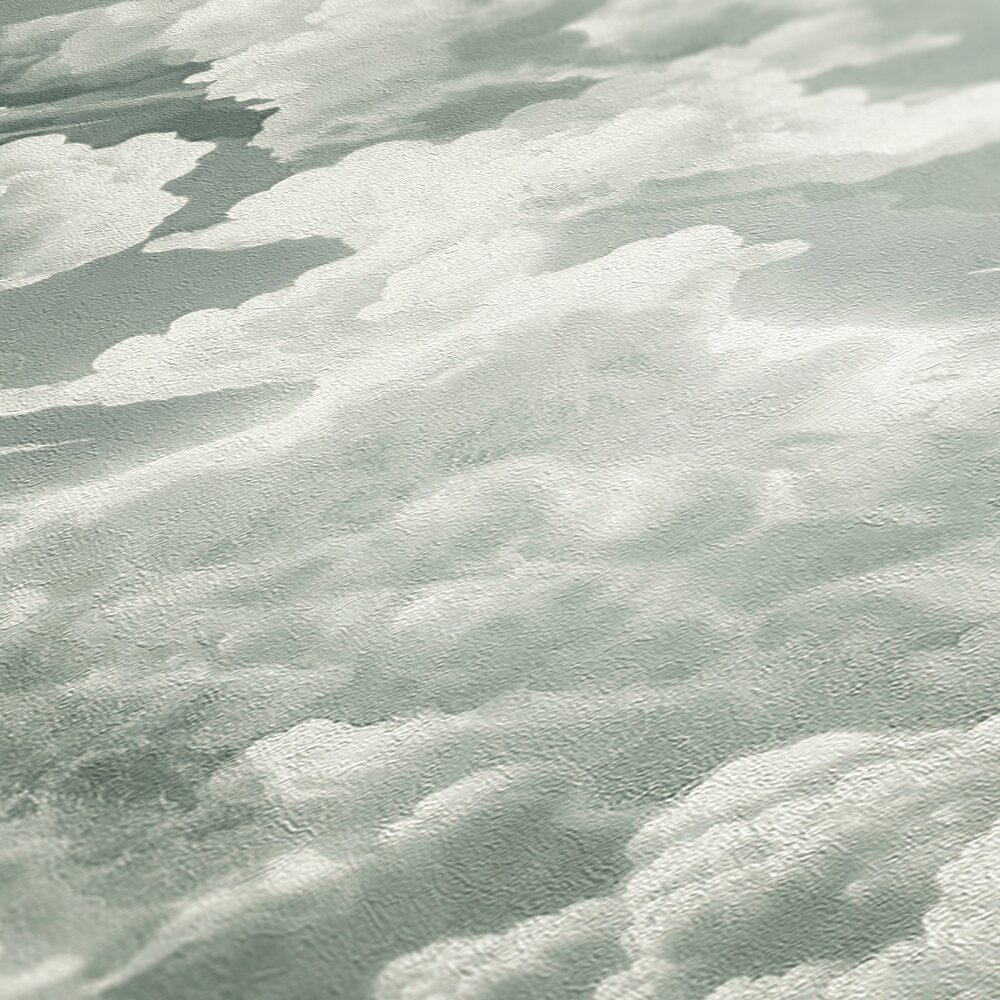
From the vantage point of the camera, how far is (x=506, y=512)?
1060 mm

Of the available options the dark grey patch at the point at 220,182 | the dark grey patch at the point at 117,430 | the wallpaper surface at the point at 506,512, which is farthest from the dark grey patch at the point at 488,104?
the dark grey patch at the point at 117,430

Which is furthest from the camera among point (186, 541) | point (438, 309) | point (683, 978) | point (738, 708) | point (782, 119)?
point (782, 119)

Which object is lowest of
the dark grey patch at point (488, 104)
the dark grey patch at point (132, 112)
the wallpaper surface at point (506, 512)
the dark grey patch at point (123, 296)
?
the wallpaper surface at point (506, 512)

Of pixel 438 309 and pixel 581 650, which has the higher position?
pixel 438 309

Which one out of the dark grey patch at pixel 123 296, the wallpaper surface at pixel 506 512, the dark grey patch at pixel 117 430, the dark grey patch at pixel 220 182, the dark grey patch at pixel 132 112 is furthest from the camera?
the dark grey patch at pixel 132 112

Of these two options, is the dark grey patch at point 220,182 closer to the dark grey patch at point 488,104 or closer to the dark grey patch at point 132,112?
the dark grey patch at point 132,112

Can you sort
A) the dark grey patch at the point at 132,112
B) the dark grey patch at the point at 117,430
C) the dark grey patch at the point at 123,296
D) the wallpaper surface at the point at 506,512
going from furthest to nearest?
the dark grey patch at the point at 132,112
the dark grey patch at the point at 123,296
the dark grey patch at the point at 117,430
the wallpaper surface at the point at 506,512

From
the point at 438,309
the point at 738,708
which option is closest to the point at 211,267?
the point at 438,309

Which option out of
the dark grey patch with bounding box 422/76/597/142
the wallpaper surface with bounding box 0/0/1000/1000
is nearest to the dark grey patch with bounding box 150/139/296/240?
the wallpaper surface with bounding box 0/0/1000/1000

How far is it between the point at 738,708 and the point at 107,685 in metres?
0.43

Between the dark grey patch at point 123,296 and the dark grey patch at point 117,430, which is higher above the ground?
the dark grey patch at point 123,296

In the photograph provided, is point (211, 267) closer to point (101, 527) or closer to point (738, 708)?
point (101, 527)

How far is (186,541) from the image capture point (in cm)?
105

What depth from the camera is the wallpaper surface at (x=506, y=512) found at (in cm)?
83
